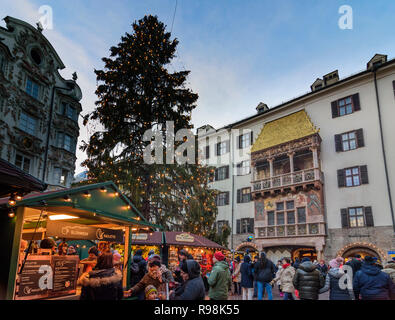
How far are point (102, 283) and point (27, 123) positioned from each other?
2067 centimetres

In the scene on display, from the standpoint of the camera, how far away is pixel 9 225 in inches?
237

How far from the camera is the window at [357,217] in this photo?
71.4 feet

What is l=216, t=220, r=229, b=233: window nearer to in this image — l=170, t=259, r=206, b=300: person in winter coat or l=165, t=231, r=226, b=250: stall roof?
l=165, t=231, r=226, b=250: stall roof

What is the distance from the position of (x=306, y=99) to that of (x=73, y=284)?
83.3ft

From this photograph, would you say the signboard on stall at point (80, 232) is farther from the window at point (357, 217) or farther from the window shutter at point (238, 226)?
the window shutter at point (238, 226)

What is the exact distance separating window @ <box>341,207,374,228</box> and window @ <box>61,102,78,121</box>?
22.7 metres

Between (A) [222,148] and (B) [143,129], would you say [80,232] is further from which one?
(A) [222,148]

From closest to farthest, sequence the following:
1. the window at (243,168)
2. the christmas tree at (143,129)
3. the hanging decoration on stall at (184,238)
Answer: the hanging decoration on stall at (184,238) → the christmas tree at (143,129) → the window at (243,168)

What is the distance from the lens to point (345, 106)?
2497cm

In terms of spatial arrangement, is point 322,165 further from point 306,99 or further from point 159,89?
point 159,89

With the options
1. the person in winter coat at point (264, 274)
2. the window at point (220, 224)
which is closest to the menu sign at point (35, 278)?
A: the person in winter coat at point (264, 274)

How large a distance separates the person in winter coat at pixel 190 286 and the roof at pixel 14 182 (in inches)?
127

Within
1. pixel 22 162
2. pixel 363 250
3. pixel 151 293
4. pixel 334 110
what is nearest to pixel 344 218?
pixel 363 250

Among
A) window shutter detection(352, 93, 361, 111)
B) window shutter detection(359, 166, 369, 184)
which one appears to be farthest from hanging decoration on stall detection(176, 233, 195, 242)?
window shutter detection(352, 93, 361, 111)
